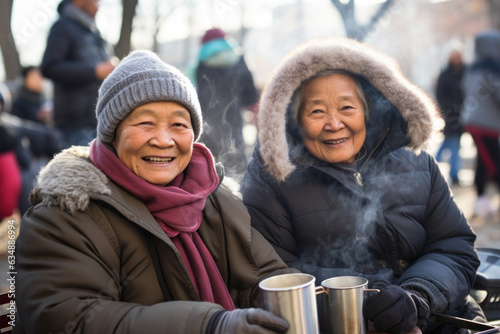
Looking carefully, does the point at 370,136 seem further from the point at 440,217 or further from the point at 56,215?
the point at 56,215

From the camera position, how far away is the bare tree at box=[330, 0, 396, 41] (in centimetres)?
636

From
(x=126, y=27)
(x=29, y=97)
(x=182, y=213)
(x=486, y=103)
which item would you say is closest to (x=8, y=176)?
(x=29, y=97)

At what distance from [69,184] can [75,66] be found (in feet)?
9.51

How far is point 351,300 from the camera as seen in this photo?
1830 millimetres

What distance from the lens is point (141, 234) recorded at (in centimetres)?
207

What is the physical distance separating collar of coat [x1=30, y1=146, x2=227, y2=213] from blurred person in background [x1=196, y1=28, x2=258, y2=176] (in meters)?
2.53

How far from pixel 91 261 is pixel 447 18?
31.2m

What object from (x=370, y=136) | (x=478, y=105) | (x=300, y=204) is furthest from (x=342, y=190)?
(x=478, y=105)

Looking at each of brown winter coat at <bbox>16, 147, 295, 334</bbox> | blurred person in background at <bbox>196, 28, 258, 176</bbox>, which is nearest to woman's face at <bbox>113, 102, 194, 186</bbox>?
brown winter coat at <bbox>16, 147, 295, 334</bbox>

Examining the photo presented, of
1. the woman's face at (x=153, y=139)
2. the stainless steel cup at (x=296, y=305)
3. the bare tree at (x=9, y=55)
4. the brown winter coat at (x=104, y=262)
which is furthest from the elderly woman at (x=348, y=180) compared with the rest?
the bare tree at (x=9, y=55)

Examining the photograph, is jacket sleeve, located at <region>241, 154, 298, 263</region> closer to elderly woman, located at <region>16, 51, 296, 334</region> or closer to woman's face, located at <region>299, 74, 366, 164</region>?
elderly woman, located at <region>16, 51, 296, 334</region>

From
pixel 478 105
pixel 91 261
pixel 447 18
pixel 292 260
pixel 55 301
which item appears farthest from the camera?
pixel 447 18

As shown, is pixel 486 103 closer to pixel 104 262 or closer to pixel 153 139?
pixel 153 139

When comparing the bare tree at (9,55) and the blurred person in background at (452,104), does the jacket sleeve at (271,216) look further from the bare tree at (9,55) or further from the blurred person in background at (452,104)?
the bare tree at (9,55)
